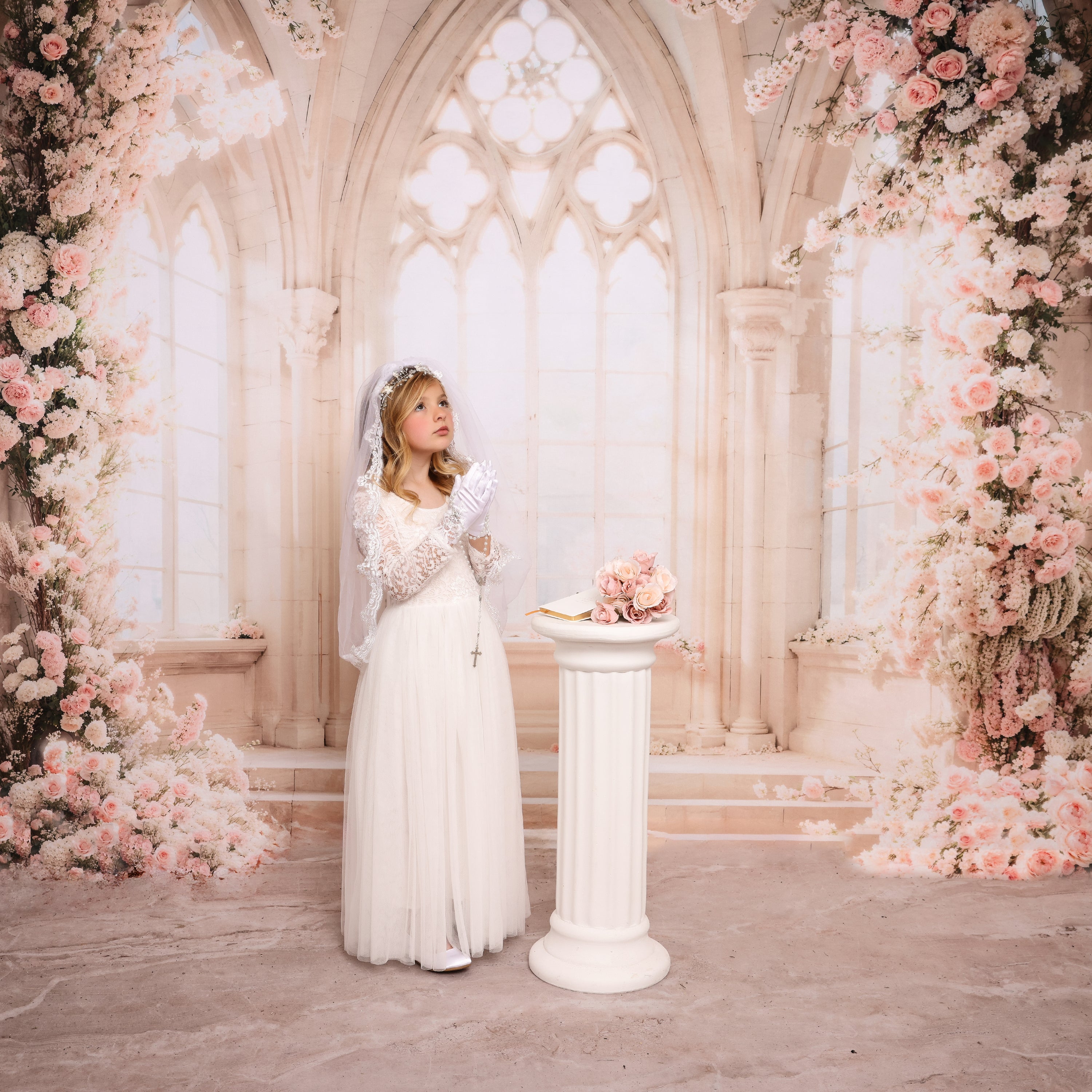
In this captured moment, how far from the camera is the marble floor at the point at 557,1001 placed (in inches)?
81.9

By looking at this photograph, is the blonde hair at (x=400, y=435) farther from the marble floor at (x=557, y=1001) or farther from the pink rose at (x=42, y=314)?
the pink rose at (x=42, y=314)

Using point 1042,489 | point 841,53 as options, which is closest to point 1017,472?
point 1042,489

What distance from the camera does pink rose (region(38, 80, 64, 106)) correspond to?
11.2 ft

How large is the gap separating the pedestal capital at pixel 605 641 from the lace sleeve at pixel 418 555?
0.34 meters

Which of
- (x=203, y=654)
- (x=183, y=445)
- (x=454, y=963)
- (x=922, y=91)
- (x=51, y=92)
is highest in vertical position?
(x=922, y=91)

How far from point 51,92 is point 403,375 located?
204cm

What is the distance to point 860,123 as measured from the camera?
3930 mm

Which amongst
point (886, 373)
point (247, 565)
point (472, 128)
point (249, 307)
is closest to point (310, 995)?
point (247, 565)

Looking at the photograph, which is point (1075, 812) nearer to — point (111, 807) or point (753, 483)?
point (753, 483)

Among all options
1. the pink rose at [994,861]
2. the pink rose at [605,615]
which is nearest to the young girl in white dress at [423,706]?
the pink rose at [605,615]

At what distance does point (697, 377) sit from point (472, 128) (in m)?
1.99

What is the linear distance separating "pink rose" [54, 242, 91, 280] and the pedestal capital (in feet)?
8.00

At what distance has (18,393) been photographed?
11.3 feet

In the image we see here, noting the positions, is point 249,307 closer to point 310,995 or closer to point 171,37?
point 171,37
